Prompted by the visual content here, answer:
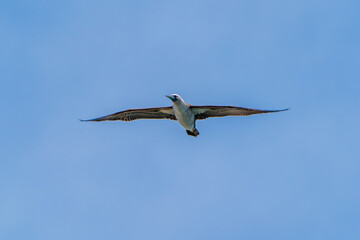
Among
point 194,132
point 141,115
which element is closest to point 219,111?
point 194,132

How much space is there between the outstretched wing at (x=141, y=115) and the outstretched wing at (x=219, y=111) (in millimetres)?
1379

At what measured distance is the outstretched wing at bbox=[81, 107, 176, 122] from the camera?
101ft

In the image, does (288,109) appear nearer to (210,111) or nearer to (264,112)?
(264,112)

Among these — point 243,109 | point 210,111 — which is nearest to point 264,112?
point 243,109

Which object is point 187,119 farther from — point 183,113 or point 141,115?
point 141,115

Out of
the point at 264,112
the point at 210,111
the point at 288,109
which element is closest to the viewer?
the point at 288,109

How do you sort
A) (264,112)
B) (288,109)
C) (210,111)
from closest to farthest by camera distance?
(288,109) < (264,112) < (210,111)

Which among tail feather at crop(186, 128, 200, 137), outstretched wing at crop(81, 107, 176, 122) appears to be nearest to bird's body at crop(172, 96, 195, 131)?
tail feather at crop(186, 128, 200, 137)

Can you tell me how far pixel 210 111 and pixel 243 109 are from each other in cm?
188

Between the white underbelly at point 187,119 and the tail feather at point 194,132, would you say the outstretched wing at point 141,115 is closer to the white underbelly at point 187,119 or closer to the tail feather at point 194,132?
the white underbelly at point 187,119

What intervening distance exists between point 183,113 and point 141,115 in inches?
105

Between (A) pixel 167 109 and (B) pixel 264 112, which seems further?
(A) pixel 167 109

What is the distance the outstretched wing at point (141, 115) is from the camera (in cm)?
3073

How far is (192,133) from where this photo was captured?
1208 inches
